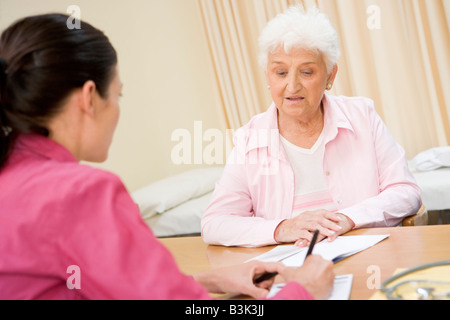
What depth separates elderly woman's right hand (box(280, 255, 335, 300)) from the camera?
3.55ft

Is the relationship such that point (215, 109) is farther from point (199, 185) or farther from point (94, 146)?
point (94, 146)

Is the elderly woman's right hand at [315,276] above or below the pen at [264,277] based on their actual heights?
above

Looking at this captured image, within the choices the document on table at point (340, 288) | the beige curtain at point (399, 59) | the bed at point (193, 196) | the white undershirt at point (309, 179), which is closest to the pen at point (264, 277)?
the document on table at point (340, 288)

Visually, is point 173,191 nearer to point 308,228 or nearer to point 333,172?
point 333,172

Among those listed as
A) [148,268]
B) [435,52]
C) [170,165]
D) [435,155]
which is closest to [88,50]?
[148,268]

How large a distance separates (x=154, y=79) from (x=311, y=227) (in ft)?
9.31

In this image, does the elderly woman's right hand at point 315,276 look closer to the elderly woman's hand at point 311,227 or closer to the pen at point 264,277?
the pen at point 264,277

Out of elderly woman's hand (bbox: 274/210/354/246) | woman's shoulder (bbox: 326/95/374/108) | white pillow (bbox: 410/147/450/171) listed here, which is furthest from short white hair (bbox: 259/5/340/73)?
white pillow (bbox: 410/147/450/171)

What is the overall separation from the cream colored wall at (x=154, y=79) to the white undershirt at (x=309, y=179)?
189 centimetres

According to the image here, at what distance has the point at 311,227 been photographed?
1568 mm

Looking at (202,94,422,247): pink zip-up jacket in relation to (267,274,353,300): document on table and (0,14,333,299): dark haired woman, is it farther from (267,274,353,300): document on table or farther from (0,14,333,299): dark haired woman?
(0,14,333,299): dark haired woman


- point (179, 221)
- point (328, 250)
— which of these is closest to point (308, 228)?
point (328, 250)

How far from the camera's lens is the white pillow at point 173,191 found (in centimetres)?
336
